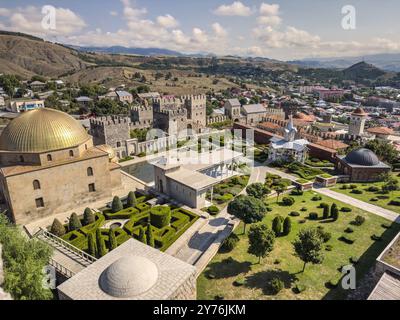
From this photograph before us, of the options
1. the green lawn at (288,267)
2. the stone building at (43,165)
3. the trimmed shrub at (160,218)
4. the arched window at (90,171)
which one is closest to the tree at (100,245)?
the trimmed shrub at (160,218)

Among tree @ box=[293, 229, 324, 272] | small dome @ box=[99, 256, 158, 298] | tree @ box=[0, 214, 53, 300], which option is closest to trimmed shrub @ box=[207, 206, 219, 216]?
tree @ box=[293, 229, 324, 272]

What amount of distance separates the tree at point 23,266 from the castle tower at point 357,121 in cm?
7322

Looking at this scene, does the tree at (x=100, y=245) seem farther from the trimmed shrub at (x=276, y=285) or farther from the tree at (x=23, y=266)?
the trimmed shrub at (x=276, y=285)

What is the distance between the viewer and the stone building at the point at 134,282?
1761 centimetres

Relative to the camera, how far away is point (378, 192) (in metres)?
42.1

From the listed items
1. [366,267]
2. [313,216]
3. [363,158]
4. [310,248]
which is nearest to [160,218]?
[310,248]

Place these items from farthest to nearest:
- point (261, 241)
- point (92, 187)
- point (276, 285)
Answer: point (92, 187) < point (261, 241) < point (276, 285)

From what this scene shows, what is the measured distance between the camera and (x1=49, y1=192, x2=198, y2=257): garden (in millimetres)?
28136

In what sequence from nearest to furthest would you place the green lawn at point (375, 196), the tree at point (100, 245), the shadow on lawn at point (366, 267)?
1. the shadow on lawn at point (366, 267)
2. the tree at point (100, 245)
3. the green lawn at point (375, 196)

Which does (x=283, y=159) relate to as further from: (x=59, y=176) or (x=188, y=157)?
(x=59, y=176)

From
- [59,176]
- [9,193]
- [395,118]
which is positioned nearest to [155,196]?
[59,176]

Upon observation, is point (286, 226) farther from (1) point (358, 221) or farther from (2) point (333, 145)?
(2) point (333, 145)

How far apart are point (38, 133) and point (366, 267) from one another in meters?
38.8

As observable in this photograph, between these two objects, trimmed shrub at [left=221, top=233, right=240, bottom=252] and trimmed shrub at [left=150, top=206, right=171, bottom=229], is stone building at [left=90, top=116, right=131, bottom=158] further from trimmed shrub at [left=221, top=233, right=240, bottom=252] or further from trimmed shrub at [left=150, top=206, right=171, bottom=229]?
trimmed shrub at [left=221, top=233, right=240, bottom=252]
